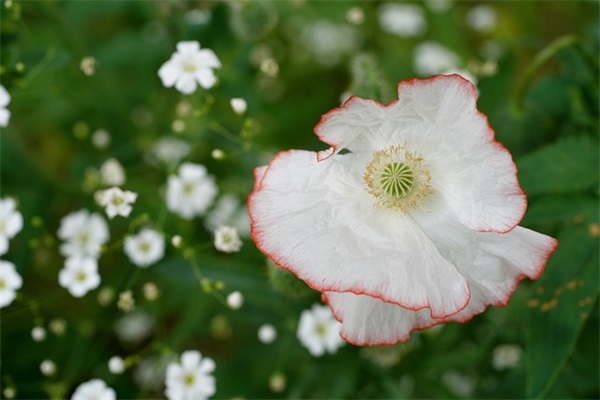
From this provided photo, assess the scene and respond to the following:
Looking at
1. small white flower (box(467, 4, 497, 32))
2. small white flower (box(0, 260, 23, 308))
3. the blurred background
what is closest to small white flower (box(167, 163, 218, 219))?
the blurred background

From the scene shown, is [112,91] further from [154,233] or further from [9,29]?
[154,233]

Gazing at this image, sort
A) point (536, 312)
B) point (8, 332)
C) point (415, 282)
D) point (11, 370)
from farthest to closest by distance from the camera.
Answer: point (8, 332), point (11, 370), point (536, 312), point (415, 282)

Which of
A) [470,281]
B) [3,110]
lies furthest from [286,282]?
[3,110]

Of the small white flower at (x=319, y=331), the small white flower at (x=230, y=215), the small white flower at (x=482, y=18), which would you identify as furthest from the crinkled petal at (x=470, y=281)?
the small white flower at (x=482, y=18)

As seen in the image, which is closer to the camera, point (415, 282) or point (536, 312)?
point (415, 282)

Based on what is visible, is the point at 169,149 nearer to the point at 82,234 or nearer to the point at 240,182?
the point at 240,182

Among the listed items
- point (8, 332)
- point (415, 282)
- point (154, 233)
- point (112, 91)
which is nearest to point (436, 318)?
point (415, 282)

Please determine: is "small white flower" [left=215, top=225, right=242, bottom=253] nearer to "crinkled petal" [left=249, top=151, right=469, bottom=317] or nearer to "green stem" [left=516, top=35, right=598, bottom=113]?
"crinkled petal" [left=249, top=151, right=469, bottom=317]

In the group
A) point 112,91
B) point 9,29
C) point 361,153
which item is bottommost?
point 361,153
